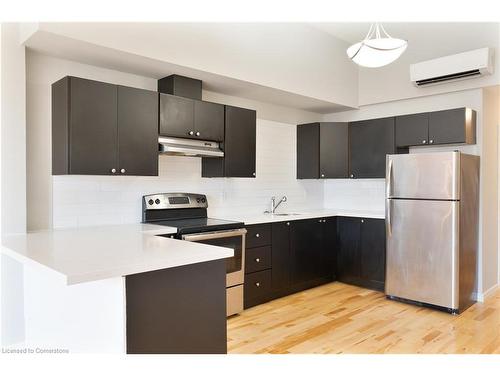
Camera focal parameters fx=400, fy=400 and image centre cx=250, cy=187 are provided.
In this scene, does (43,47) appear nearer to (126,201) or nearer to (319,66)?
(126,201)

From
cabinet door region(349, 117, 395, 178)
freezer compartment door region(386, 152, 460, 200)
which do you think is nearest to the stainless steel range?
freezer compartment door region(386, 152, 460, 200)

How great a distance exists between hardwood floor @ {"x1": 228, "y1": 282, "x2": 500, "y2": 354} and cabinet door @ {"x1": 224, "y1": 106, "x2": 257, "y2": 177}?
1411 millimetres

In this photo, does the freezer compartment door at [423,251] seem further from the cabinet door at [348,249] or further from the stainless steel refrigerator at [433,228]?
the cabinet door at [348,249]

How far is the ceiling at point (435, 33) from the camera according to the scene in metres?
4.24

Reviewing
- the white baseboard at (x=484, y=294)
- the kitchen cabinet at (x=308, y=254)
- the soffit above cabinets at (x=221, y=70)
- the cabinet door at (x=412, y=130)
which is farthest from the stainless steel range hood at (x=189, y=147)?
the white baseboard at (x=484, y=294)

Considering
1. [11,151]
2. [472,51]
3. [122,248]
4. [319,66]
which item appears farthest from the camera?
[319,66]

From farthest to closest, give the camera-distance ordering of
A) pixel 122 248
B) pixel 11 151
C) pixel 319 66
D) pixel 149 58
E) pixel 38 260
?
pixel 319 66, pixel 149 58, pixel 11 151, pixel 122 248, pixel 38 260

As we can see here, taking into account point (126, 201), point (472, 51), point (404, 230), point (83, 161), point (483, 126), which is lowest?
point (404, 230)

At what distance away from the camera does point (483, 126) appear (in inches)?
171

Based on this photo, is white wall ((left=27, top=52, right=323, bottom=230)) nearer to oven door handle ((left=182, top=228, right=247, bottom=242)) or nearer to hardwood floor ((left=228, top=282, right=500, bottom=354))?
oven door handle ((left=182, top=228, right=247, bottom=242))

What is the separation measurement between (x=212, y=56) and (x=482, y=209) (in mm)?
3280

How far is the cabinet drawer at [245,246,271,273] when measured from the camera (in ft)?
13.0

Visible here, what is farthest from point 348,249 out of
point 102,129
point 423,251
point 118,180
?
point 102,129

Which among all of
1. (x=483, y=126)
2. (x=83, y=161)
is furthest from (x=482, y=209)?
(x=83, y=161)
